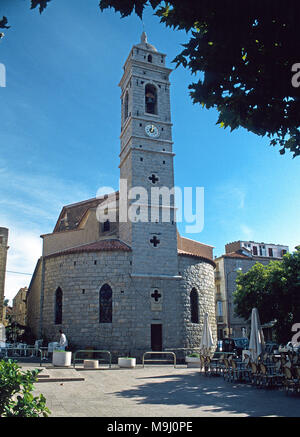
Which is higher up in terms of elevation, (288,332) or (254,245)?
(254,245)

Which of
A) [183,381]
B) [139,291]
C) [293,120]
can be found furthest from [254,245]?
[293,120]

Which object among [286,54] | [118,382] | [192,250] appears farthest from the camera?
[192,250]

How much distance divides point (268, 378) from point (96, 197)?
78.6 feet

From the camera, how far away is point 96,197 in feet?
112

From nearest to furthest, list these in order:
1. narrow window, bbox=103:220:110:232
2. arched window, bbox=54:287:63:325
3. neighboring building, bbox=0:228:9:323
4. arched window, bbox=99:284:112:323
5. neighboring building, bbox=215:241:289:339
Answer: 1. arched window, bbox=99:284:112:323
2. arched window, bbox=54:287:63:325
3. narrow window, bbox=103:220:110:232
4. neighboring building, bbox=0:228:9:323
5. neighboring building, bbox=215:241:289:339

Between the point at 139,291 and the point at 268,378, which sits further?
the point at 139,291

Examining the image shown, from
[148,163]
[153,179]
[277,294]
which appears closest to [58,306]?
[153,179]

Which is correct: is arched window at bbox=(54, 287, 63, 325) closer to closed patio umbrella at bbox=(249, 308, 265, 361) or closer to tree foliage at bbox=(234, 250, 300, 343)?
tree foliage at bbox=(234, 250, 300, 343)

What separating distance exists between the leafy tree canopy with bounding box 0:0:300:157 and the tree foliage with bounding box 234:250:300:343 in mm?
15549

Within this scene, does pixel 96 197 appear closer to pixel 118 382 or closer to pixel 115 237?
pixel 115 237

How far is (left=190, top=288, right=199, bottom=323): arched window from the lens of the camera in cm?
2605

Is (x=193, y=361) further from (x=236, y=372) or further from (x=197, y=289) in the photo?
(x=197, y=289)

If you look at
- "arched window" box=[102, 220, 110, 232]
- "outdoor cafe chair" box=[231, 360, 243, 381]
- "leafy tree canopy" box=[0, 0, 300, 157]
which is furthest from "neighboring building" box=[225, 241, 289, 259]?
"leafy tree canopy" box=[0, 0, 300, 157]
